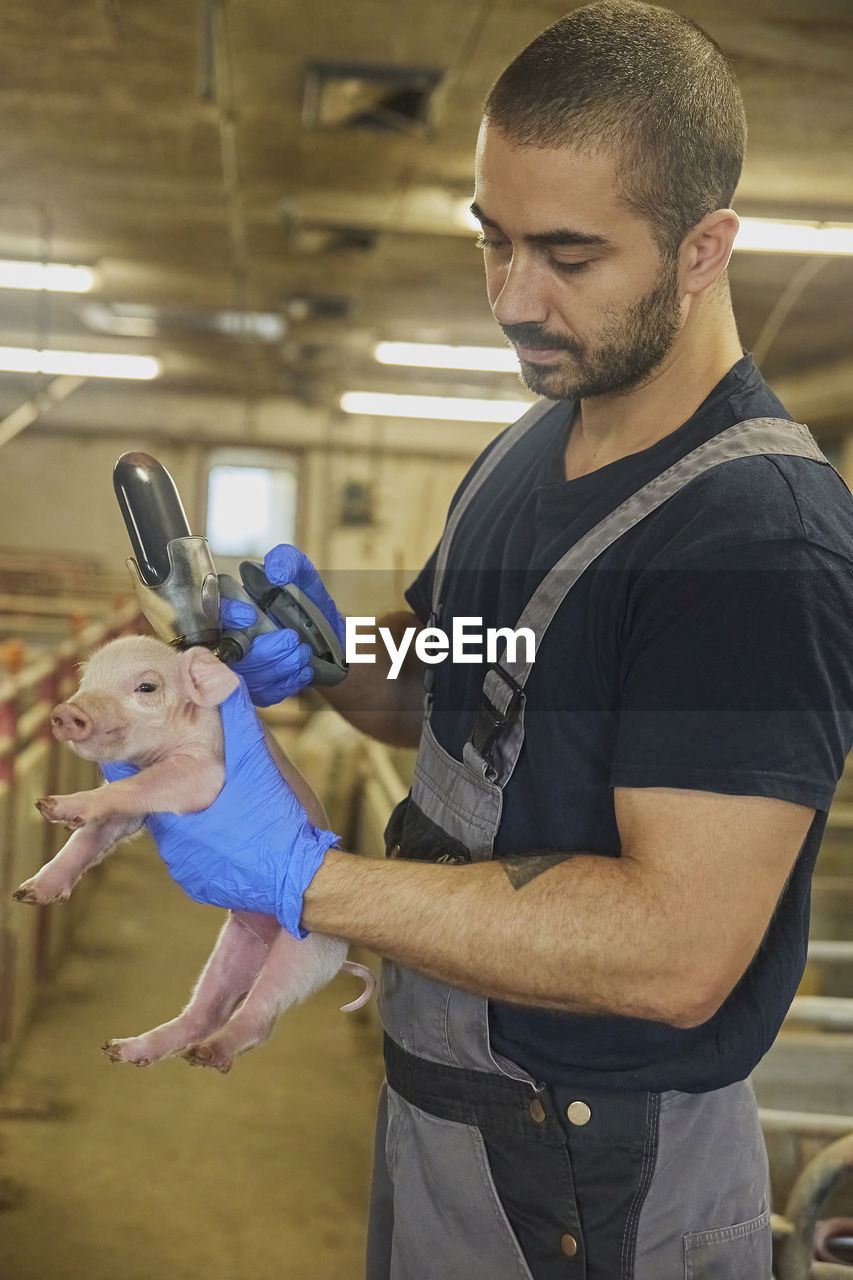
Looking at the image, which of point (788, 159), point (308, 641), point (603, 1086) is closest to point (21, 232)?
point (308, 641)

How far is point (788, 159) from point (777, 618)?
2.12m

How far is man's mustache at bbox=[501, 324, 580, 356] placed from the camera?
101 centimetres

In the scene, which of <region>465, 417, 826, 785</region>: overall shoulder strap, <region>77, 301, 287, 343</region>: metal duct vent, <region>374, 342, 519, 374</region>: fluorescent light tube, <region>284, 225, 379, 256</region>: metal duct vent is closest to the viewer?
<region>465, 417, 826, 785</region>: overall shoulder strap

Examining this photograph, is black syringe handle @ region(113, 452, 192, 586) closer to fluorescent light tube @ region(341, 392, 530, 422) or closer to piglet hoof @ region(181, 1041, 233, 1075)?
piglet hoof @ region(181, 1041, 233, 1075)

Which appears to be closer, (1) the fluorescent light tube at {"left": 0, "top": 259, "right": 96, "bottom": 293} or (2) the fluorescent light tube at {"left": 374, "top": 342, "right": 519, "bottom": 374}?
(1) the fluorescent light tube at {"left": 0, "top": 259, "right": 96, "bottom": 293}

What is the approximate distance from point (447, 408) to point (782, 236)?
3.19ft

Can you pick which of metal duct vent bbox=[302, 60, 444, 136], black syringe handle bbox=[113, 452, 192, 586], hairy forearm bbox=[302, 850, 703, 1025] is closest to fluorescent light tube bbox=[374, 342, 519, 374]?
metal duct vent bbox=[302, 60, 444, 136]

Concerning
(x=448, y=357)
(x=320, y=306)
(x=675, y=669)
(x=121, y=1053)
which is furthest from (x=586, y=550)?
(x=320, y=306)

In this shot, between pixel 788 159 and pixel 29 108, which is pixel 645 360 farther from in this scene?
pixel 29 108

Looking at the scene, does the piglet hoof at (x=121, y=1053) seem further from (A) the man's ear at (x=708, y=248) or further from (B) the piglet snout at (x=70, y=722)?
(A) the man's ear at (x=708, y=248)

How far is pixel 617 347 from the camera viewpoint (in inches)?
39.6

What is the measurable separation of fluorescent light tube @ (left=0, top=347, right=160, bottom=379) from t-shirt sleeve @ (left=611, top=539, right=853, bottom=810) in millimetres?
1217

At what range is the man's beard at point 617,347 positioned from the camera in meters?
1.00

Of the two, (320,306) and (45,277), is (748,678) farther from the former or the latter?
(320,306)
